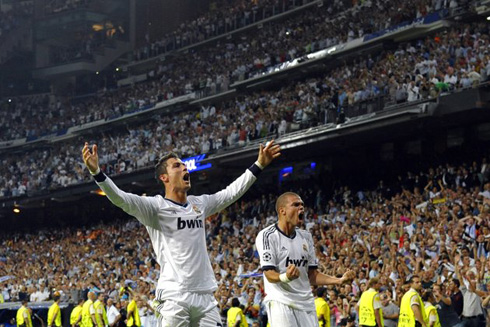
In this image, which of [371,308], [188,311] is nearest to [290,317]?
[188,311]

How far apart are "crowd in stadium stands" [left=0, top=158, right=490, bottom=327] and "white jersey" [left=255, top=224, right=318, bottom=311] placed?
7.14 metres

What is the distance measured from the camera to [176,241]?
8359 millimetres

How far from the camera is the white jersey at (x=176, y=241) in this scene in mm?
8242

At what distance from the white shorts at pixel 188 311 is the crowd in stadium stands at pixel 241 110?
66.1 feet

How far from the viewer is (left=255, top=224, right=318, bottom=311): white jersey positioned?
31.3 ft

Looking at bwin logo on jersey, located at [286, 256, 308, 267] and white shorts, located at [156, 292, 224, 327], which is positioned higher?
bwin logo on jersey, located at [286, 256, 308, 267]

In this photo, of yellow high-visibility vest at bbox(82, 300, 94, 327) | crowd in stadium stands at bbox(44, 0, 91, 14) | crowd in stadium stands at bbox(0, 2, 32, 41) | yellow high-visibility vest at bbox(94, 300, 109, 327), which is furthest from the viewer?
crowd in stadium stands at bbox(0, 2, 32, 41)

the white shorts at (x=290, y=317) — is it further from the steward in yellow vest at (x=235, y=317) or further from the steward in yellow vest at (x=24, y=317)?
the steward in yellow vest at (x=24, y=317)

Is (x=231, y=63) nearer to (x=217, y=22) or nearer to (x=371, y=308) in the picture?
(x=217, y=22)

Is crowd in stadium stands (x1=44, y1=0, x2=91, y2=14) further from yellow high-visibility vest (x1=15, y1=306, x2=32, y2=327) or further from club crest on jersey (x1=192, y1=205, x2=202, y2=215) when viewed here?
club crest on jersey (x1=192, y1=205, x2=202, y2=215)

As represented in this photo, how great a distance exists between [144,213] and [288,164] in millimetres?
31092

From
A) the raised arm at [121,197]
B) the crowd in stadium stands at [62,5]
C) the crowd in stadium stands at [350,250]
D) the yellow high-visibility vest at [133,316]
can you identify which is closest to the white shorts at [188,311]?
the raised arm at [121,197]

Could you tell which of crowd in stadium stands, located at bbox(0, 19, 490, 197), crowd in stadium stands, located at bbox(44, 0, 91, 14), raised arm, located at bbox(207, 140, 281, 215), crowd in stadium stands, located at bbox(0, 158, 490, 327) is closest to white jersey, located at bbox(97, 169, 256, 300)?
raised arm, located at bbox(207, 140, 281, 215)

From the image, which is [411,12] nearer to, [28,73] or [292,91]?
[292,91]
